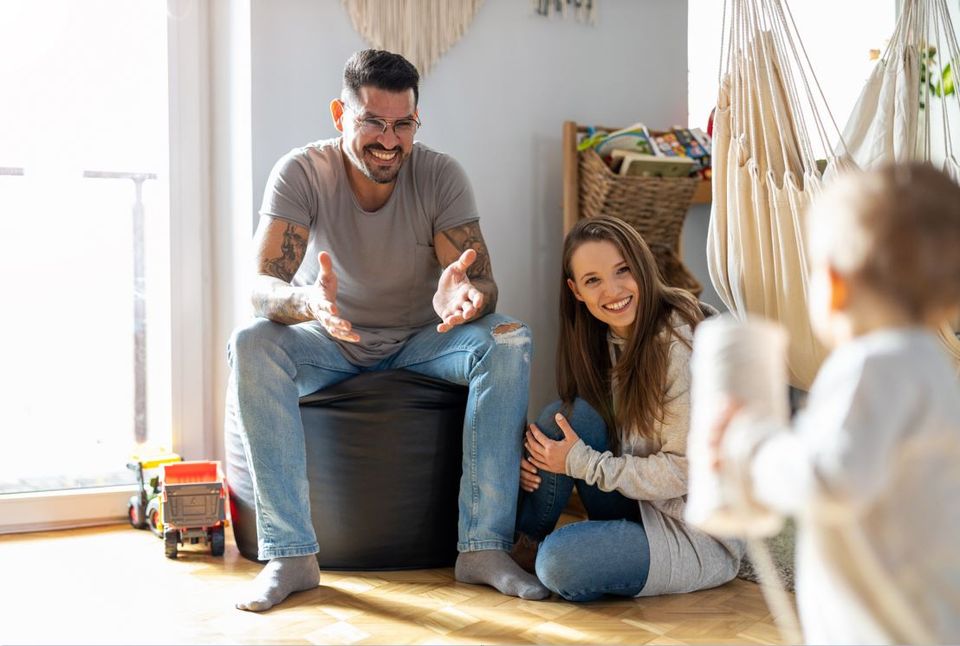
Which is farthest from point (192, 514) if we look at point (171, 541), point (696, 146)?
point (696, 146)

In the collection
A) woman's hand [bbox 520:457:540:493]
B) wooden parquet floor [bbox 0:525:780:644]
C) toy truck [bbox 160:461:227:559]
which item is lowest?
wooden parquet floor [bbox 0:525:780:644]

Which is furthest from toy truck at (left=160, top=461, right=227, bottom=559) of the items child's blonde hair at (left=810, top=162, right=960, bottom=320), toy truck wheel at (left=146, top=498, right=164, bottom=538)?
child's blonde hair at (left=810, top=162, right=960, bottom=320)

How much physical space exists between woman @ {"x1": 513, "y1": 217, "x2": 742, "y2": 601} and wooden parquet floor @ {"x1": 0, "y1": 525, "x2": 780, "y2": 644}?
0.07 meters

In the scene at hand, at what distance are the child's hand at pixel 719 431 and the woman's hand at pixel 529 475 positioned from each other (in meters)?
0.98

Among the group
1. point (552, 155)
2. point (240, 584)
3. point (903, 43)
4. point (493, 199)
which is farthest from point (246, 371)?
point (903, 43)

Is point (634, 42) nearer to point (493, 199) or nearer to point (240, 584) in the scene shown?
point (493, 199)

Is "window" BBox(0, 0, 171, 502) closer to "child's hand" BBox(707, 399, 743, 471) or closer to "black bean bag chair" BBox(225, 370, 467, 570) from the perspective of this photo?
"black bean bag chair" BBox(225, 370, 467, 570)

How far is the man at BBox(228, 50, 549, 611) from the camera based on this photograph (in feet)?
5.87

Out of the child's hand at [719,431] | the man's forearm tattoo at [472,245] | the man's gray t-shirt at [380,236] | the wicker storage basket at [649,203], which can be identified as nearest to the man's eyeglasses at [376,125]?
the man's gray t-shirt at [380,236]

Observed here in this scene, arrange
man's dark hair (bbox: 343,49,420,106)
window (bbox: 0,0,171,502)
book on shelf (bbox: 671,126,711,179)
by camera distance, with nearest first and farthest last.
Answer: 1. man's dark hair (bbox: 343,49,420,106)
2. window (bbox: 0,0,171,502)
3. book on shelf (bbox: 671,126,711,179)

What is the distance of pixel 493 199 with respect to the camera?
260 centimetres

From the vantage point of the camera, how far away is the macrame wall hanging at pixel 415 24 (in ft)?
7.97

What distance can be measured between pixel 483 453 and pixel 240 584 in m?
0.53

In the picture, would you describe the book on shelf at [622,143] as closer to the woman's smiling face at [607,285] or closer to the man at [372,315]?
the man at [372,315]
